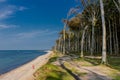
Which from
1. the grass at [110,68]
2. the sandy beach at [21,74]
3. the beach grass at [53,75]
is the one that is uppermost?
the grass at [110,68]

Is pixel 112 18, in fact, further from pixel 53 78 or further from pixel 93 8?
pixel 53 78

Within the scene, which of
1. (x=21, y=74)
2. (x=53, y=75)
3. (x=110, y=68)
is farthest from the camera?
(x=21, y=74)

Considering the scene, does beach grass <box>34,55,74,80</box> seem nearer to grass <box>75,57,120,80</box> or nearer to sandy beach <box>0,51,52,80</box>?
sandy beach <box>0,51,52,80</box>

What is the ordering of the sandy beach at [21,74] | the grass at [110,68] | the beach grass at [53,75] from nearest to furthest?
the beach grass at [53,75]
the grass at [110,68]
the sandy beach at [21,74]

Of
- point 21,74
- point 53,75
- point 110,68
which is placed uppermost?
point 110,68

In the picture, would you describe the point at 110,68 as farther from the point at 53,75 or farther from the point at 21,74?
the point at 21,74

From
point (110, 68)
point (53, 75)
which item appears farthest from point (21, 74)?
point (53, 75)

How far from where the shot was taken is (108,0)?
206ft

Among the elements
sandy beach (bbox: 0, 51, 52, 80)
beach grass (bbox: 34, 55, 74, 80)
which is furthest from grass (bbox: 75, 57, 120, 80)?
sandy beach (bbox: 0, 51, 52, 80)

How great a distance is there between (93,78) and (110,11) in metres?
50.9

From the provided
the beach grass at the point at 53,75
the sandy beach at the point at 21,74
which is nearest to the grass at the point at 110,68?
the beach grass at the point at 53,75

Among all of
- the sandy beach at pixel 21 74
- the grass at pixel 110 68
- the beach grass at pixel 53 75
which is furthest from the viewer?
the sandy beach at pixel 21 74

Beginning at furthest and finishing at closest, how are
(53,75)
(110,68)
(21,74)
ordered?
(21,74) < (110,68) < (53,75)

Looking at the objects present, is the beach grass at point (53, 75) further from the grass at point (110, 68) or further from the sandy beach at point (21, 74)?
the grass at point (110, 68)
